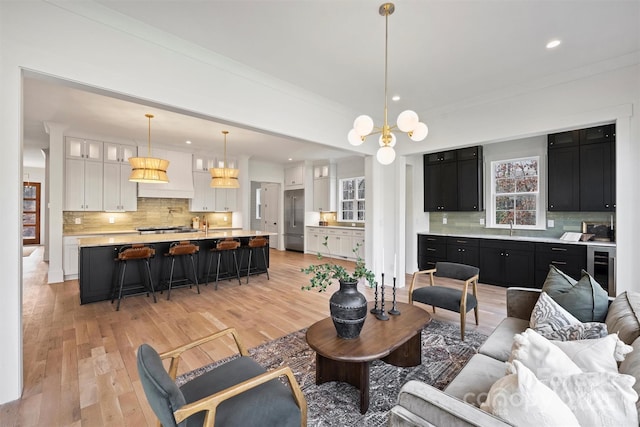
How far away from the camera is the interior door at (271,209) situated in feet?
31.9

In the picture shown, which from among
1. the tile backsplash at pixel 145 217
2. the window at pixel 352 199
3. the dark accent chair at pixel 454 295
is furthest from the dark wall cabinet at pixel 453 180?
the tile backsplash at pixel 145 217

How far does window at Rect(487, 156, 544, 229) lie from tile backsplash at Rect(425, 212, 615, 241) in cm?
13

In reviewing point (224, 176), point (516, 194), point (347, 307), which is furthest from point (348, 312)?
point (516, 194)

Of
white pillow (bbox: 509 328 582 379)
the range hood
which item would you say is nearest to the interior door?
the range hood

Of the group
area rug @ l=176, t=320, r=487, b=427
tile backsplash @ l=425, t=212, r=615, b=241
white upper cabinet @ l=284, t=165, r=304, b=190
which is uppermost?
white upper cabinet @ l=284, t=165, r=304, b=190

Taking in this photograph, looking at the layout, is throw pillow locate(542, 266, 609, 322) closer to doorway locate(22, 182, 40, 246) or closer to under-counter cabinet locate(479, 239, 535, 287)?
under-counter cabinet locate(479, 239, 535, 287)

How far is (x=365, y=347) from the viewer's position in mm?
1882

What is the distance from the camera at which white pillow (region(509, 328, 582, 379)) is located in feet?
3.64

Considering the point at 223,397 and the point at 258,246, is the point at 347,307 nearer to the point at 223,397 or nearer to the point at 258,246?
the point at 223,397

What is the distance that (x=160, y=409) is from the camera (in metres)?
1.13

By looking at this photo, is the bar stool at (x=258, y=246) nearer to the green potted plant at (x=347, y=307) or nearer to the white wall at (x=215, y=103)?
the white wall at (x=215, y=103)

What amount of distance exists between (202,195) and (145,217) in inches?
54.8

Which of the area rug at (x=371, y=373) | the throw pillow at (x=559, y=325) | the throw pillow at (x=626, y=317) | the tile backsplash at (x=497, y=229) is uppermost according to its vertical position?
the tile backsplash at (x=497, y=229)

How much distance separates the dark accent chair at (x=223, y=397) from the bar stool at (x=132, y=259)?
304cm
